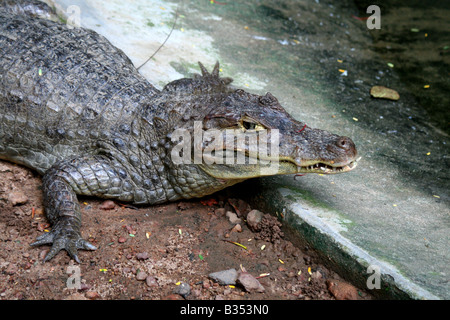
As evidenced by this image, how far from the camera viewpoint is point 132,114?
3717 mm

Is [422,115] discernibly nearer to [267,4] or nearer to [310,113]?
[310,113]

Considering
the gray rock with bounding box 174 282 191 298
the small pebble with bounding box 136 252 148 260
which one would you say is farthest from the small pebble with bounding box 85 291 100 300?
A: the gray rock with bounding box 174 282 191 298

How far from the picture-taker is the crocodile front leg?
3250 millimetres

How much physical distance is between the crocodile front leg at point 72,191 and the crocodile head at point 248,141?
1.85 feet

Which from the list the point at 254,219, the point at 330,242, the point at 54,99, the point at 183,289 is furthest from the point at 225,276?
the point at 54,99

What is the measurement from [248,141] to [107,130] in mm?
1233

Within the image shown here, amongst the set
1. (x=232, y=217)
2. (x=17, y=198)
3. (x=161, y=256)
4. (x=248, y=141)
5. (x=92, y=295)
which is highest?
(x=248, y=141)

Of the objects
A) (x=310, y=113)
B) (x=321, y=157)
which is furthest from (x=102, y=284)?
(x=310, y=113)

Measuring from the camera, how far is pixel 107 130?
12.1 feet

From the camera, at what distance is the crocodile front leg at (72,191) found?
10.7ft

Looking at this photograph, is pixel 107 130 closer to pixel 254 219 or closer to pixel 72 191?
pixel 72 191

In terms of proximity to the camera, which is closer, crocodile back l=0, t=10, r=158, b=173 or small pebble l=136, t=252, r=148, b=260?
small pebble l=136, t=252, r=148, b=260

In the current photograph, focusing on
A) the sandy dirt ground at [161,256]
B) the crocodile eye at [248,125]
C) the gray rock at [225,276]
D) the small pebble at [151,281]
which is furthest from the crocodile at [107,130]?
the gray rock at [225,276]

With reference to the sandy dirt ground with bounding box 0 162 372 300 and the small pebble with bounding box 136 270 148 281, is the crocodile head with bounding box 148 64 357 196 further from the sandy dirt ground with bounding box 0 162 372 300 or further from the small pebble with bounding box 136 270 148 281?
the small pebble with bounding box 136 270 148 281
